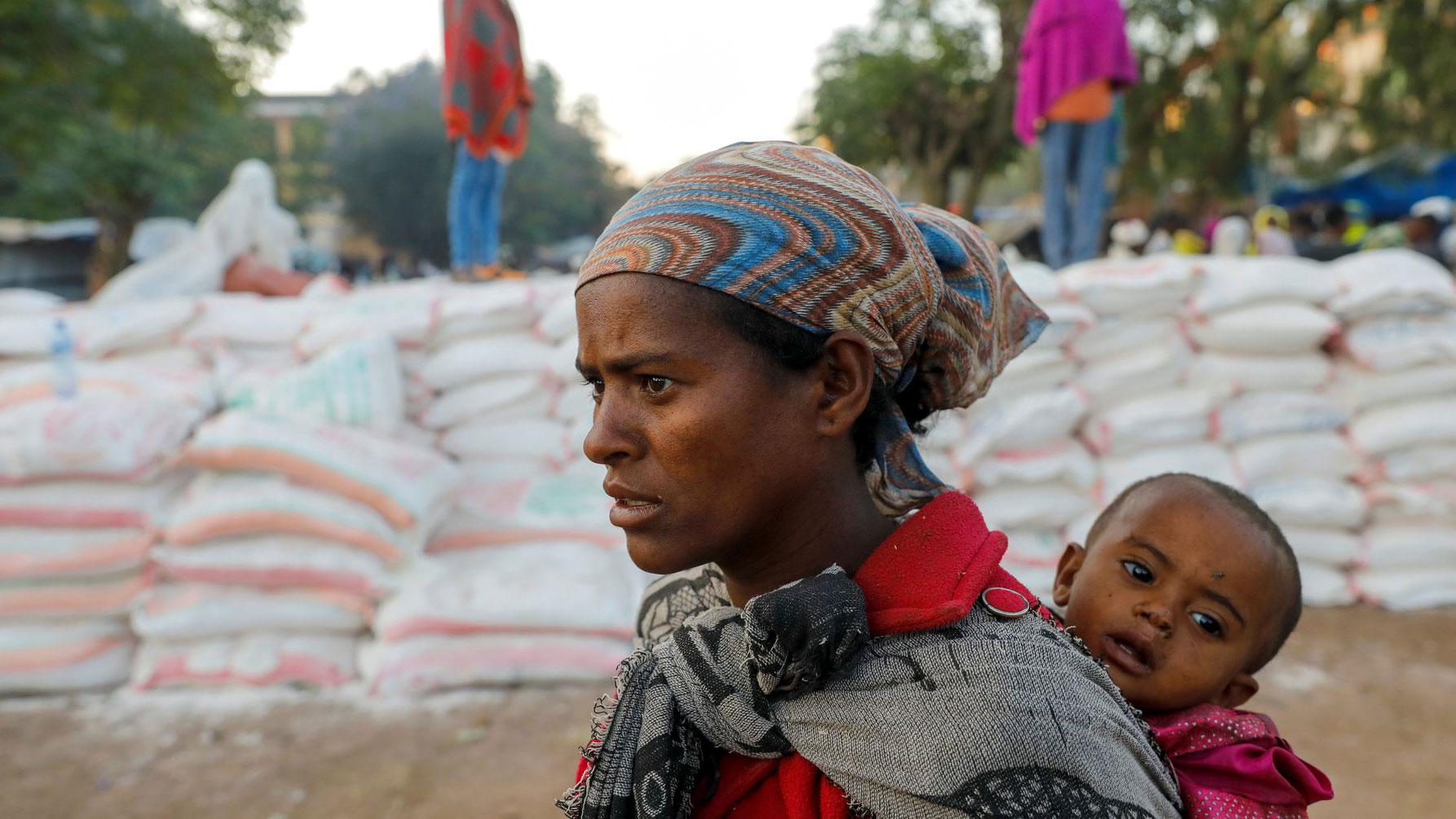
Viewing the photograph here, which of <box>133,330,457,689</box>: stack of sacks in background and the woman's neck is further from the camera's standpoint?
<box>133,330,457,689</box>: stack of sacks in background

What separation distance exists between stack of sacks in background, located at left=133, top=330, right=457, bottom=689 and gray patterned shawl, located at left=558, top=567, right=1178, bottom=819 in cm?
220

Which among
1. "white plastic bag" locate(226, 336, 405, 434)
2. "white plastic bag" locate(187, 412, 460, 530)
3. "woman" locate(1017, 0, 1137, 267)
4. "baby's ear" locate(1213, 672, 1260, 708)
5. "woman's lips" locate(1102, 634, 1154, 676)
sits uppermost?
"woman" locate(1017, 0, 1137, 267)

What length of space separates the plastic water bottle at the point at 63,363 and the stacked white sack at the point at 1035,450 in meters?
2.84

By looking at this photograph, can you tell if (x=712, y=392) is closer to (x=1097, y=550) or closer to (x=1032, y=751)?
(x=1032, y=751)

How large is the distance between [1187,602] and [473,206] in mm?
4082

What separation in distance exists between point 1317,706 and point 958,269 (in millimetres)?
2707

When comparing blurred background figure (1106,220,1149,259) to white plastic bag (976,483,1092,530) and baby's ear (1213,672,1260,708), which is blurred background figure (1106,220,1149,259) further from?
baby's ear (1213,672,1260,708)

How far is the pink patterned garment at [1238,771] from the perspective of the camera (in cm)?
87

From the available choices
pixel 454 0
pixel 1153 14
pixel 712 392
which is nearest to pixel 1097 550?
pixel 712 392

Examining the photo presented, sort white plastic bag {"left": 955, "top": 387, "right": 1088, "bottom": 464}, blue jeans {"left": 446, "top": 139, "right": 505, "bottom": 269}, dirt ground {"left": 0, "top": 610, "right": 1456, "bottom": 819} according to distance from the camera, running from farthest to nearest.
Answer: blue jeans {"left": 446, "top": 139, "right": 505, "bottom": 269} → white plastic bag {"left": 955, "top": 387, "right": 1088, "bottom": 464} → dirt ground {"left": 0, "top": 610, "right": 1456, "bottom": 819}

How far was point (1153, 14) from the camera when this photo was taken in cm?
1268

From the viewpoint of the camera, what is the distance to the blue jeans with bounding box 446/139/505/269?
14.7ft

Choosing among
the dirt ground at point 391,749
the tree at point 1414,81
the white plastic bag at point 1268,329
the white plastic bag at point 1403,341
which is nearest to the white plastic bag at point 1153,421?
the white plastic bag at point 1268,329

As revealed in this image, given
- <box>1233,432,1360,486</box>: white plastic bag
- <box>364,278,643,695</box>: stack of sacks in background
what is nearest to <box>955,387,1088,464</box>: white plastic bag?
<box>1233,432,1360,486</box>: white plastic bag
